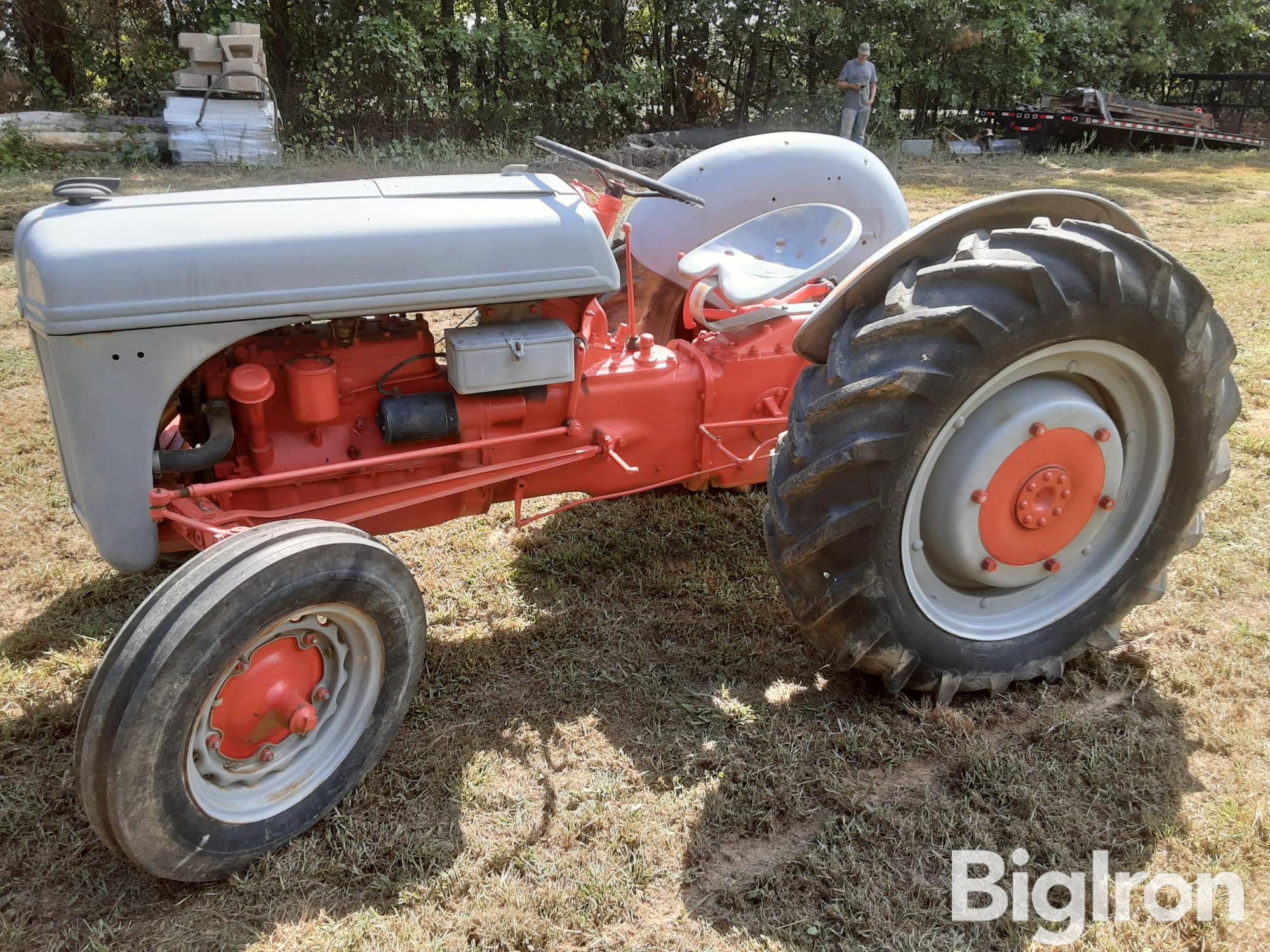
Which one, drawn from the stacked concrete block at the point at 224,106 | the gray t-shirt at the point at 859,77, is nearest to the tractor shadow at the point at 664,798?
the stacked concrete block at the point at 224,106

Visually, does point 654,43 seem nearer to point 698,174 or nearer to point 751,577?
point 698,174

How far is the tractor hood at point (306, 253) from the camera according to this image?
1953 millimetres

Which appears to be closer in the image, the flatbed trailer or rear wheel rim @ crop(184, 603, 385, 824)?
rear wheel rim @ crop(184, 603, 385, 824)

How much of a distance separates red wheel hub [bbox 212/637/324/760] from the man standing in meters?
11.3

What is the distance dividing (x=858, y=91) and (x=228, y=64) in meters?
7.46

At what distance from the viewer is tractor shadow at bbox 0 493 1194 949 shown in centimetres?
189

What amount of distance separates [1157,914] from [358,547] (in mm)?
1732

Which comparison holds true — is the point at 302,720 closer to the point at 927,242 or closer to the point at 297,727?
the point at 297,727

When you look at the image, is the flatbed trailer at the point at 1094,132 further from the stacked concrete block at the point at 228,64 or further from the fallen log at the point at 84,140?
the fallen log at the point at 84,140

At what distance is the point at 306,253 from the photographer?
210 centimetres

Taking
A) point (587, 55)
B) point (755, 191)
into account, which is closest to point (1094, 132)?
point (587, 55)

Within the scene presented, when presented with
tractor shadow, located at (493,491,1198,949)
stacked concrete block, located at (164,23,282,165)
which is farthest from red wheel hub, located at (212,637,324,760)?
stacked concrete block, located at (164,23,282,165)

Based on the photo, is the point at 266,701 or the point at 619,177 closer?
the point at 266,701

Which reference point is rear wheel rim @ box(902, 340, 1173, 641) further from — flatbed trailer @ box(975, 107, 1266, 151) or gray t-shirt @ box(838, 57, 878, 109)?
flatbed trailer @ box(975, 107, 1266, 151)
